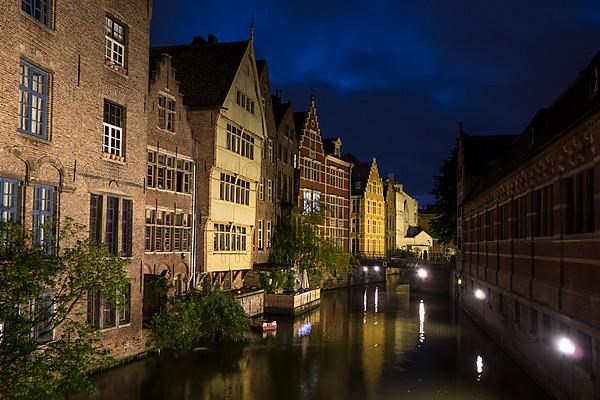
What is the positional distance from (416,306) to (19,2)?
40.1 m

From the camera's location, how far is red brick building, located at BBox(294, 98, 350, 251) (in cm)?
5862

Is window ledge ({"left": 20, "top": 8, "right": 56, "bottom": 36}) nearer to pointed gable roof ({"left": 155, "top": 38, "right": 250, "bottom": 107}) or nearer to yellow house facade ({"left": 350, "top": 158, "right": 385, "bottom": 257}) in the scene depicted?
pointed gable roof ({"left": 155, "top": 38, "right": 250, "bottom": 107})

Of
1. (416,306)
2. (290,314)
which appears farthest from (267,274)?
(416,306)

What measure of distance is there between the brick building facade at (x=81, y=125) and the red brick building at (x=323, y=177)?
104ft

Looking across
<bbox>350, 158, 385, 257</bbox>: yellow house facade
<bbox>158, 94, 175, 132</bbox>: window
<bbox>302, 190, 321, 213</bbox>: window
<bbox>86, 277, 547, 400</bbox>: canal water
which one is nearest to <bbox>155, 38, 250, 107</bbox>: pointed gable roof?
<bbox>158, 94, 175, 132</bbox>: window

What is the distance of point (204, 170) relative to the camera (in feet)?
112

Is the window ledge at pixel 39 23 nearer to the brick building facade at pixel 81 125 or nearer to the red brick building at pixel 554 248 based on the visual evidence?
the brick building facade at pixel 81 125

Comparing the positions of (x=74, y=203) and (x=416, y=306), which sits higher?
(x=74, y=203)

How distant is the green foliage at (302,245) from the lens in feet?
158

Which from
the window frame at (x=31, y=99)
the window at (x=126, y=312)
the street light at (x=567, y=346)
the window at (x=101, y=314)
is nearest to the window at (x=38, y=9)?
the window frame at (x=31, y=99)

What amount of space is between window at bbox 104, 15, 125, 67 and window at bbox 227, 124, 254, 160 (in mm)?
13942

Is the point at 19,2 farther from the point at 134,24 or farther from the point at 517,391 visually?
the point at 517,391

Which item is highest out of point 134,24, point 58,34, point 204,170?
point 134,24

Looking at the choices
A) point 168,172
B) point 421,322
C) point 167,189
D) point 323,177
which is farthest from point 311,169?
point 167,189
